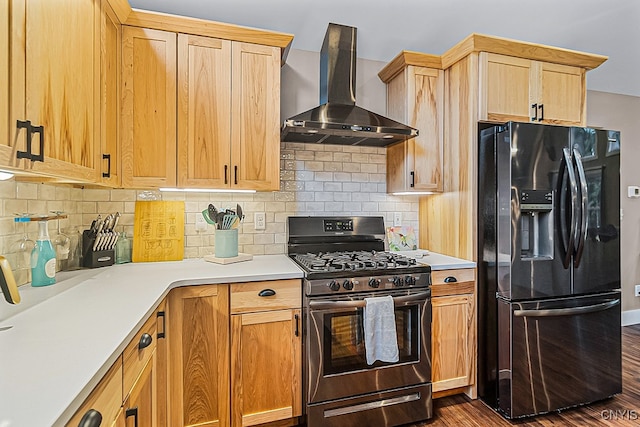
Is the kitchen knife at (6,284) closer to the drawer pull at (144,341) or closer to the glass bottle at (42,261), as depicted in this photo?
the drawer pull at (144,341)

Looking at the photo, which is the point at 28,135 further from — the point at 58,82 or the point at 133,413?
the point at 133,413

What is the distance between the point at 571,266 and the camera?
213 cm

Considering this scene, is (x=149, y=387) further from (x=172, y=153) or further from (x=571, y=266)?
(x=571, y=266)

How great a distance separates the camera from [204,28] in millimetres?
2037

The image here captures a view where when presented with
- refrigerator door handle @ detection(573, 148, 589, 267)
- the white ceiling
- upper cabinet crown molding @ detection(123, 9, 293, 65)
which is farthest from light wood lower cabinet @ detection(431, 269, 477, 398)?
upper cabinet crown molding @ detection(123, 9, 293, 65)

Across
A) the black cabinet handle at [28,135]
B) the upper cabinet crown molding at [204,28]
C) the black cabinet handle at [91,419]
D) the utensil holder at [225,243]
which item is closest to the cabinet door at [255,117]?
the upper cabinet crown molding at [204,28]

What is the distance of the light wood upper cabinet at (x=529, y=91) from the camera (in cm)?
228

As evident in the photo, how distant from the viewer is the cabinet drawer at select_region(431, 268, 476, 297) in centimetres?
219

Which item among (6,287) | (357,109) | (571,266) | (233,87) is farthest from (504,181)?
(6,287)

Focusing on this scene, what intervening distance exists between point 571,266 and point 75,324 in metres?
2.60

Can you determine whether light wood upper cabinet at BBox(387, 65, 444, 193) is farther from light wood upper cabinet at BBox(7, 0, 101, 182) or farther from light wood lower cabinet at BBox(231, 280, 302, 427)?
light wood upper cabinet at BBox(7, 0, 101, 182)

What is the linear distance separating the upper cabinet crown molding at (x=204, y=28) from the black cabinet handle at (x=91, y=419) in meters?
2.01

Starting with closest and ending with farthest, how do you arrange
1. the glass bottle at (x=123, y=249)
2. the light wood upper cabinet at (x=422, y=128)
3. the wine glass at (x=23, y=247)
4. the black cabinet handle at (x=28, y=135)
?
1. the black cabinet handle at (x=28, y=135)
2. the wine glass at (x=23, y=247)
3. the glass bottle at (x=123, y=249)
4. the light wood upper cabinet at (x=422, y=128)

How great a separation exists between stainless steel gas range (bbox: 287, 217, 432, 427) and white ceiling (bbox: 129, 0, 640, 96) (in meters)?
1.65
